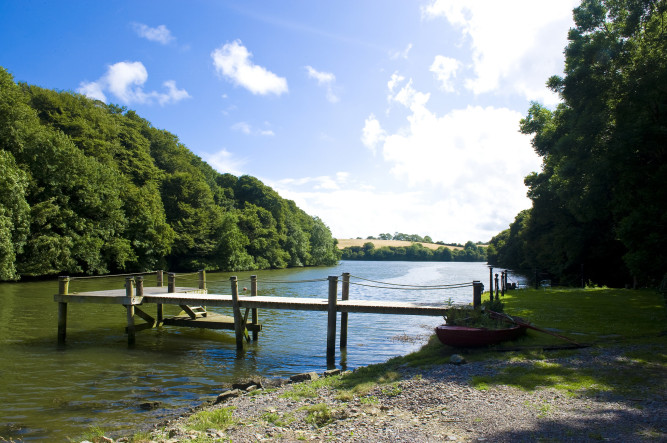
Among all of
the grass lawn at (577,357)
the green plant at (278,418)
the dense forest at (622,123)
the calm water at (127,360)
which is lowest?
the calm water at (127,360)

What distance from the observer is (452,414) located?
23.1ft

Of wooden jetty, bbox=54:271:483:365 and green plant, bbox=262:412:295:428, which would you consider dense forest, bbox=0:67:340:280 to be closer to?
wooden jetty, bbox=54:271:483:365

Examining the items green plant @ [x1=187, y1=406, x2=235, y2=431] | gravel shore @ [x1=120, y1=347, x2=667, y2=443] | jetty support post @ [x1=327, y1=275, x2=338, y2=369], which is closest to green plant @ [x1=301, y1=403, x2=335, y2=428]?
gravel shore @ [x1=120, y1=347, x2=667, y2=443]

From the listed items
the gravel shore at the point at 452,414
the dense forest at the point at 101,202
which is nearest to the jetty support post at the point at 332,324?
the gravel shore at the point at 452,414

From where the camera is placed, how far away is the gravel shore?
608 cm

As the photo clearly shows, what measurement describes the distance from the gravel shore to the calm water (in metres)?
2.40

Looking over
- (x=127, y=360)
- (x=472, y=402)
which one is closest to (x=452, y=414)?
(x=472, y=402)

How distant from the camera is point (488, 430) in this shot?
20.4ft

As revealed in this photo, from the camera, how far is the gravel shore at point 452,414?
239 inches

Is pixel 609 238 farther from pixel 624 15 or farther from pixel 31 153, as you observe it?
pixel 31 153

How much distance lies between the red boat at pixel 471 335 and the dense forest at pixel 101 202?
35.0 metres

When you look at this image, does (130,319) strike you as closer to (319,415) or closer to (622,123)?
(319,415)

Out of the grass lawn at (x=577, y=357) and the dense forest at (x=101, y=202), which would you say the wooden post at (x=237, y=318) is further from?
the dense forest at (x=101, y=202)

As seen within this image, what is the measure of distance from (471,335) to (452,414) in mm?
4606
